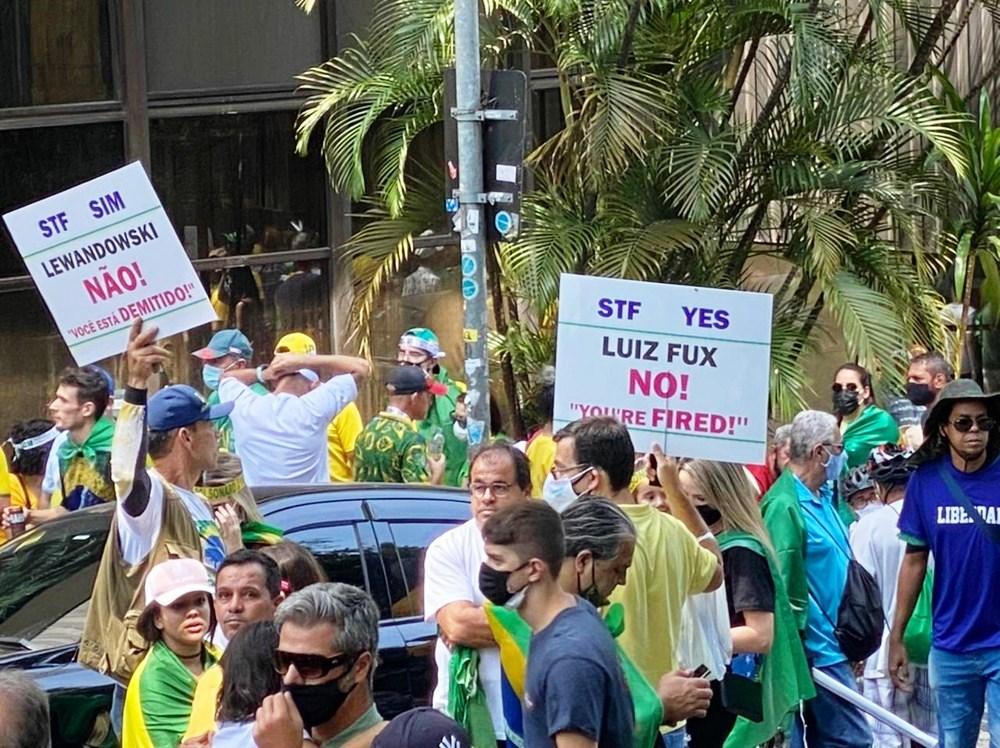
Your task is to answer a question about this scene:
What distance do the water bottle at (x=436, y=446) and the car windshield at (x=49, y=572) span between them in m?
2.91

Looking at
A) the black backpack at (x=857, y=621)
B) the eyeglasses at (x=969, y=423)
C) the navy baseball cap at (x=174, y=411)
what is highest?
the navy baseball cap at (x=174, y=411)

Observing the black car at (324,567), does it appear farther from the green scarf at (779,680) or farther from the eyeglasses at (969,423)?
the eyeglasses at (969,423)

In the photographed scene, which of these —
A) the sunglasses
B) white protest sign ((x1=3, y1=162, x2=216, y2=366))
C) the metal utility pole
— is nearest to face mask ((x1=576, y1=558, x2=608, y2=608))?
white protest sign ((x1=3, y1=162, x2=216, y2=366))

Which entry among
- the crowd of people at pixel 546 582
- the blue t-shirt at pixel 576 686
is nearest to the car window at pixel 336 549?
the crowd of people at pixel 546 582

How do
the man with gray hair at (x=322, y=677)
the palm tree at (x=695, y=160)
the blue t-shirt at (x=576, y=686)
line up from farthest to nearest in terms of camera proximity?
the palm tree at (x=695, y=160)
the blue t-shirt at (x=576, y=686)
the man with gray hair at (x=322, y=677)

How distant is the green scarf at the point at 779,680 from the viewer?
6547 mm

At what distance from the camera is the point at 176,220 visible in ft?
47.3

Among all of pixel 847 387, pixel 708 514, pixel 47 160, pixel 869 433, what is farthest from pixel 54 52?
pixel 708 514

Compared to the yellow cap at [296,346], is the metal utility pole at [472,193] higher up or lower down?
higher up

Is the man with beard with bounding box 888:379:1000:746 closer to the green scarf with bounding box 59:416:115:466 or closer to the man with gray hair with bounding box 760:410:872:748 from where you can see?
the man with gray hair with bounding box 760:410:872:748

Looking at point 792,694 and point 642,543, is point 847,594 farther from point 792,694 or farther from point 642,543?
point 642,543

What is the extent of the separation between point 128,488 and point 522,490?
1.21 meters

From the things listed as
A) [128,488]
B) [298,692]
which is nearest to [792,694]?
[128,488]

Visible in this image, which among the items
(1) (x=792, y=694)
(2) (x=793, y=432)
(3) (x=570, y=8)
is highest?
(3) (x=570, y=8)
